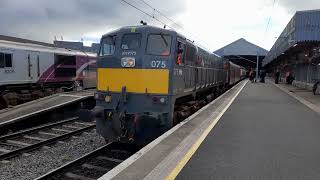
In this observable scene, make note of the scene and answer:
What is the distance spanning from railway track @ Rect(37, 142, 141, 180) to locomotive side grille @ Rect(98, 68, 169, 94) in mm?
1723

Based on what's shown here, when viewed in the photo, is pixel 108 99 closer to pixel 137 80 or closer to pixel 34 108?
pixel 137 80

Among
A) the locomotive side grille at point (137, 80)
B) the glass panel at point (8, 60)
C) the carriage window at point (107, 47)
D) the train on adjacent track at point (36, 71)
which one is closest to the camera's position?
the locomotive side grille at point (137, 80)

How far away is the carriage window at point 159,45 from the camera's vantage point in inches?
408

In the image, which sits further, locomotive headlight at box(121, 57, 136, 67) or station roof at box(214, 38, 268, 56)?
station roof at box(214, 38, 268, 56)

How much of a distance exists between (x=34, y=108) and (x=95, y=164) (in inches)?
283

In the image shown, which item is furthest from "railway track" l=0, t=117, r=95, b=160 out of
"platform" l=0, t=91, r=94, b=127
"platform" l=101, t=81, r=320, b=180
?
"platform" l=101, t=81, r=320, b=180

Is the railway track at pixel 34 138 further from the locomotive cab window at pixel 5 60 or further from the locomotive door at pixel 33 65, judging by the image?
the locomotive door at pixel 33 65

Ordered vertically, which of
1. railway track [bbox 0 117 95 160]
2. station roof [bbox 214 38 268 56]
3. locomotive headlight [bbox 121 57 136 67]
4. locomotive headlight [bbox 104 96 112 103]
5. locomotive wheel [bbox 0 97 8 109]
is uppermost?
station roof [bbox 214 38 268 56]

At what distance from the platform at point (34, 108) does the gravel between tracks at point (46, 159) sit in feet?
9.09

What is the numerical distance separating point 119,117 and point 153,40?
2.32 m

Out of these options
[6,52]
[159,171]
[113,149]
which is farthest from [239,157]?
[6,52]

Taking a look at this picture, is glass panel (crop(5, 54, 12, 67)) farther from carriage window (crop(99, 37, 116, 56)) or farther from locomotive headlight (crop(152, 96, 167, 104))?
locomotive headlight (crop(152, 96, 167, 104))

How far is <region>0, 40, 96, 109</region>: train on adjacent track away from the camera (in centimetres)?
1956

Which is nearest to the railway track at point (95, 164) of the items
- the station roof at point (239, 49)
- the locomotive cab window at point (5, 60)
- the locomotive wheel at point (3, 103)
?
the locomotive wheel at point (3, 103)
